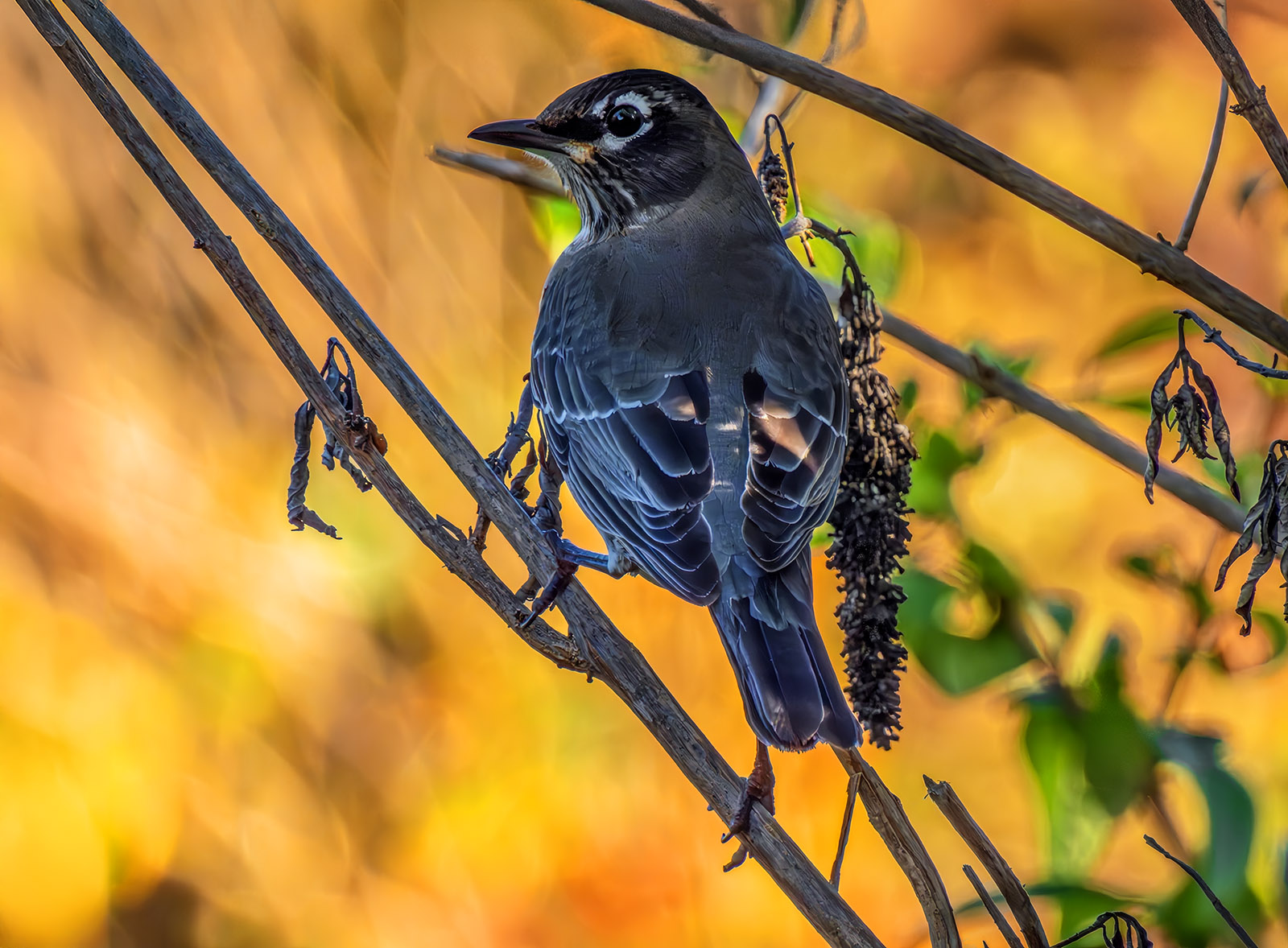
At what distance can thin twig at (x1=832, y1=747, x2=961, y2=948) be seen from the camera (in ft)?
5.00

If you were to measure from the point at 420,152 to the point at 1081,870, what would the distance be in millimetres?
3020

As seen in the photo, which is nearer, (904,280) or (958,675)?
(958,675)

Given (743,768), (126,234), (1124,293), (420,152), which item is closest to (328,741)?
(743,768)

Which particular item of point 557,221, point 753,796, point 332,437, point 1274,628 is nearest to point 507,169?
point 557,221

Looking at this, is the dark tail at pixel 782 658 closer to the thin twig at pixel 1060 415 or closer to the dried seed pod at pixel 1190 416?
the thin twig at pixel 1060 415

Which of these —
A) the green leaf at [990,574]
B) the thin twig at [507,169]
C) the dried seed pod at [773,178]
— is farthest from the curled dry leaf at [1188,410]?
the thin twig at [507,169]

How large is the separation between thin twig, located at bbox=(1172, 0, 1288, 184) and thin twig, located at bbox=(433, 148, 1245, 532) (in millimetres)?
694

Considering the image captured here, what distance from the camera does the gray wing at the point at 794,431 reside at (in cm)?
200

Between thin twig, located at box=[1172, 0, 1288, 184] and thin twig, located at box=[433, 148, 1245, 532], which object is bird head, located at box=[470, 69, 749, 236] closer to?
thin twig, located at box=[433, 148, 1245, 532]

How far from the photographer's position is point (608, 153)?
9.28 feet

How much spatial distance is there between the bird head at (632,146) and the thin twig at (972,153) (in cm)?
120

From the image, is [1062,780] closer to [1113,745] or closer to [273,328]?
[1113,745]

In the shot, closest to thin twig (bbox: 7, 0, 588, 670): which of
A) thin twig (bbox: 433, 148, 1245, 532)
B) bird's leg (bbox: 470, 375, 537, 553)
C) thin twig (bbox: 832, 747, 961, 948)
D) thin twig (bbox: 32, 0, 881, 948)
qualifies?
thin twig (bbox: 32, 0, 881, 948)

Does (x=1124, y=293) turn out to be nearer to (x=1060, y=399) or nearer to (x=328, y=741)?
(x=1060, y=399)
